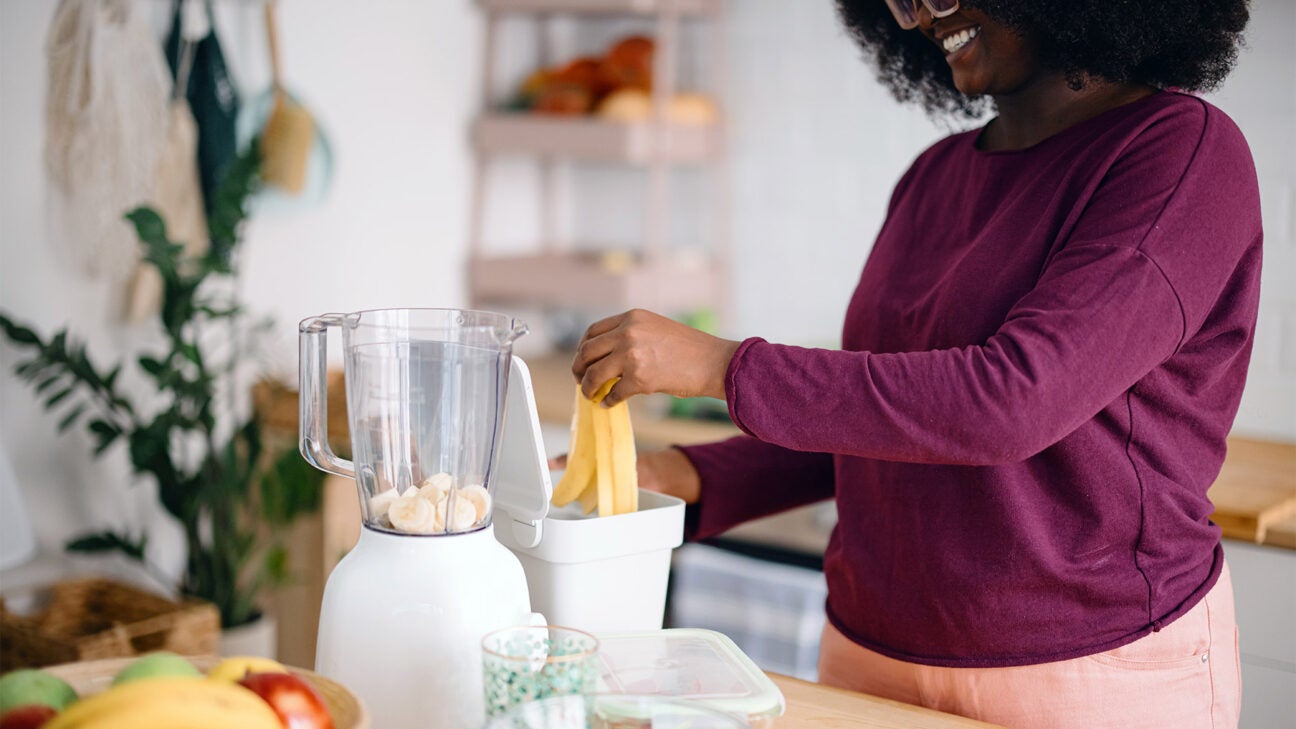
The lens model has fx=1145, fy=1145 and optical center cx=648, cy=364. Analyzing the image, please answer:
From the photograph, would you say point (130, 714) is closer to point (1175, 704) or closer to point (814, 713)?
point (814, 713)

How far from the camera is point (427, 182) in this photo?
2799mm

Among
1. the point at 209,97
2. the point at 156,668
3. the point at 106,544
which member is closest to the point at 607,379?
the point at 156,668

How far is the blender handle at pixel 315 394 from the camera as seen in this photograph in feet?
2.74

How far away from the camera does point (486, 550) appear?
0.81 meters

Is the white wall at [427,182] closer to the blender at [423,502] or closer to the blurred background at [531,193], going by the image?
the blurred background at [531,193]

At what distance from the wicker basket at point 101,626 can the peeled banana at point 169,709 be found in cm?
142

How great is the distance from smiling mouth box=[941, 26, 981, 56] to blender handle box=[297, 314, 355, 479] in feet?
2.02

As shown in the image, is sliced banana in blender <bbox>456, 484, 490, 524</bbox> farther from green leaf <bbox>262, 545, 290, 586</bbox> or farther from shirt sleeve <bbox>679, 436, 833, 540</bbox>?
green leaf <bbox>262, 545, 290, 586</bbox>

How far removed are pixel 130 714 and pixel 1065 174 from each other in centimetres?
81

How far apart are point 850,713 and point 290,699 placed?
0.46 m

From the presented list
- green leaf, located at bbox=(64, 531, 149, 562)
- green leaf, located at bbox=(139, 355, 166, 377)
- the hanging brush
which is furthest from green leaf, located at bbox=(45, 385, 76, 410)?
the hanging brush

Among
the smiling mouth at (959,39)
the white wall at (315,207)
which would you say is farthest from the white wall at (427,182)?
the smiling mouth at (959,39)

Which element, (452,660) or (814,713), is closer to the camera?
(452,660)

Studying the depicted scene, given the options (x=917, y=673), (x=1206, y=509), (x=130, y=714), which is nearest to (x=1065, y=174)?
(x=1206, y=509)
